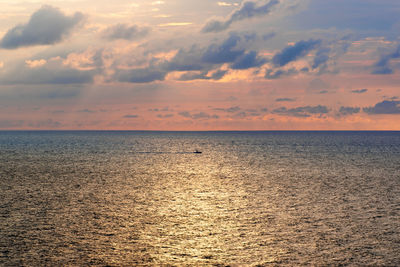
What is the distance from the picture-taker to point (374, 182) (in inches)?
2717

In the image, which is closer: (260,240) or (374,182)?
(260,240)

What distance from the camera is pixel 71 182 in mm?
67750

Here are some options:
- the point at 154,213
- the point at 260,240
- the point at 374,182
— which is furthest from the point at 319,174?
the point at 260,240

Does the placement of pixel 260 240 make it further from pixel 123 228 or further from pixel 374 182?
pixel 374 182

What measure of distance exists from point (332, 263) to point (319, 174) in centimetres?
5748

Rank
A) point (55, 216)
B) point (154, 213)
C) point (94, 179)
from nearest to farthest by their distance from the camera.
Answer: point (55, 216) → point (154, 213) → point (94, 179)

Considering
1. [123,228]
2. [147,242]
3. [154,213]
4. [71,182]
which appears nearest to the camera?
[147,242]

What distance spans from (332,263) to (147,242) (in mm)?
12846

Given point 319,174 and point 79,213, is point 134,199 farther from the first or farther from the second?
point 319,174

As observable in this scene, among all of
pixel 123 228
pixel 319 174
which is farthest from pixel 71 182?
pixel 319 174

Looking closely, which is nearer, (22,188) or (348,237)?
(348,237)

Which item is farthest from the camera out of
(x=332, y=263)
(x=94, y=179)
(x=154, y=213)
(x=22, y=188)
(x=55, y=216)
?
(x=94, y=179)

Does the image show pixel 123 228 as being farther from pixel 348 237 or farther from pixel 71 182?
pixel 71 182

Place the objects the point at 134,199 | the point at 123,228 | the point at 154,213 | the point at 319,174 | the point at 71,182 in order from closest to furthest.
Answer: the point at 123,228 → the point at 154,213 → the point at 134,199 → the point at 71,182 → the point at 319,174
